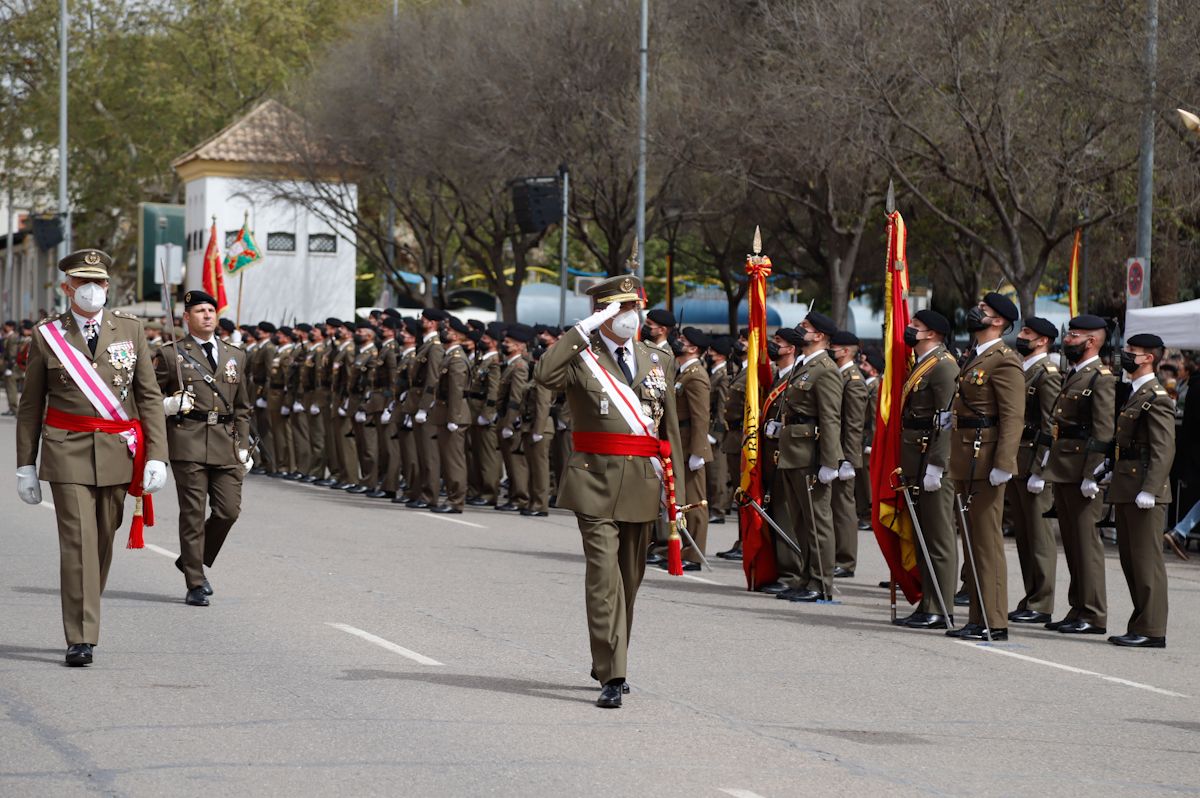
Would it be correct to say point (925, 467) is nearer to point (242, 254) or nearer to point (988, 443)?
point (988, 443)

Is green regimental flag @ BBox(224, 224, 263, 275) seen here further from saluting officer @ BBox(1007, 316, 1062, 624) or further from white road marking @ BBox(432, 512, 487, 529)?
saluting officer @ BBox(1007, 316, 1062, 624)

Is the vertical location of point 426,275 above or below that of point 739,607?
above

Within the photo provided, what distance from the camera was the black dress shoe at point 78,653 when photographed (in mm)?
9461

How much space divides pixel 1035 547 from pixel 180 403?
5598mm

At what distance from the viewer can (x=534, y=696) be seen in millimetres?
9023

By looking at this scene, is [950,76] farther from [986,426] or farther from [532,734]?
[532,734]

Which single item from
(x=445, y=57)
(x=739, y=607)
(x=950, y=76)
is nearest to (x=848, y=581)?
(x=739, y=607)

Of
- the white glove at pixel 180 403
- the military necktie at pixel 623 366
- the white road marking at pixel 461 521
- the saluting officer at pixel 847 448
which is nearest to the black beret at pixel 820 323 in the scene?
the saluting officer at pixel 847 448

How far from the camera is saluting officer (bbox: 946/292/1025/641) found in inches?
450

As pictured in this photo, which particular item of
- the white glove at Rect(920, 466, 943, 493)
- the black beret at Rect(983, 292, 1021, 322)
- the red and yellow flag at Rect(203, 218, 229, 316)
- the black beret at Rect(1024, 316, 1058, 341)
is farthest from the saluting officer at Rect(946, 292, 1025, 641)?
A: the red and yellow flag at Rect(203, 218, 229, 316)

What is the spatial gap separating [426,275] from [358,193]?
472 centimetres

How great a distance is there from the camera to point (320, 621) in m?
11.4

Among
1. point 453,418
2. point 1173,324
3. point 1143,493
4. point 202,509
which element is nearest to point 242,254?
point 453,418

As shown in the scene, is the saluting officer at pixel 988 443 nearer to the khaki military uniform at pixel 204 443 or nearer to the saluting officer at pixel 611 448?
the saluting officer at pixel 611 448
